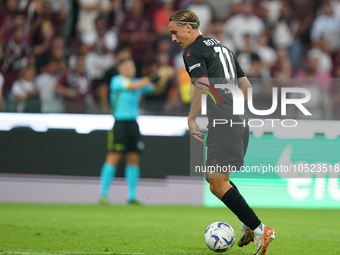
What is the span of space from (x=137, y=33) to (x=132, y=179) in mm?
3781

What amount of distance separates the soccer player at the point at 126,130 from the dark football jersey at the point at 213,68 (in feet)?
13.5

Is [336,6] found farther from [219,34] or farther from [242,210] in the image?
[242,210]

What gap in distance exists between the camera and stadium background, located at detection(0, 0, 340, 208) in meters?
8.92

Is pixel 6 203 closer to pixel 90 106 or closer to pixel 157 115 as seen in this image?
pixel 90 106

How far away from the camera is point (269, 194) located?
8867 mm

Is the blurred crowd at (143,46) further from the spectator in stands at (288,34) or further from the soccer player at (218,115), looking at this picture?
the soccer player at (218,115)

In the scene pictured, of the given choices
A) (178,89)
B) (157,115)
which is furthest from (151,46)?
(157,115)

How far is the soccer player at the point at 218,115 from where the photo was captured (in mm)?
4637

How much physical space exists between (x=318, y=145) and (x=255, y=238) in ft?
14.6

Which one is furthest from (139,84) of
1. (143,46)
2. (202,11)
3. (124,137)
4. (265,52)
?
(265,52)

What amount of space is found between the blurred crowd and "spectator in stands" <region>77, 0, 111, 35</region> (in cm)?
2

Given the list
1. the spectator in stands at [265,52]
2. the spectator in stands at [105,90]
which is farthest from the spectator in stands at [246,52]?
the spectator in stands at [105,90]

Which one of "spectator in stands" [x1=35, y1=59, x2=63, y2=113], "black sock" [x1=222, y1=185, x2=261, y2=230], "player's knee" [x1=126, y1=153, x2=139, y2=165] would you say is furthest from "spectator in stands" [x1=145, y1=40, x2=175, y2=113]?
"black sock" [x1=222, y1=185, x2=261, y2=230]

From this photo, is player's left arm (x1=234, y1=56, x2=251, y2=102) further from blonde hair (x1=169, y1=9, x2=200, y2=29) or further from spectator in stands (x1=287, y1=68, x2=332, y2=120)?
spectator in stands (x1=287, y1=68, x2=332, y2=120)
